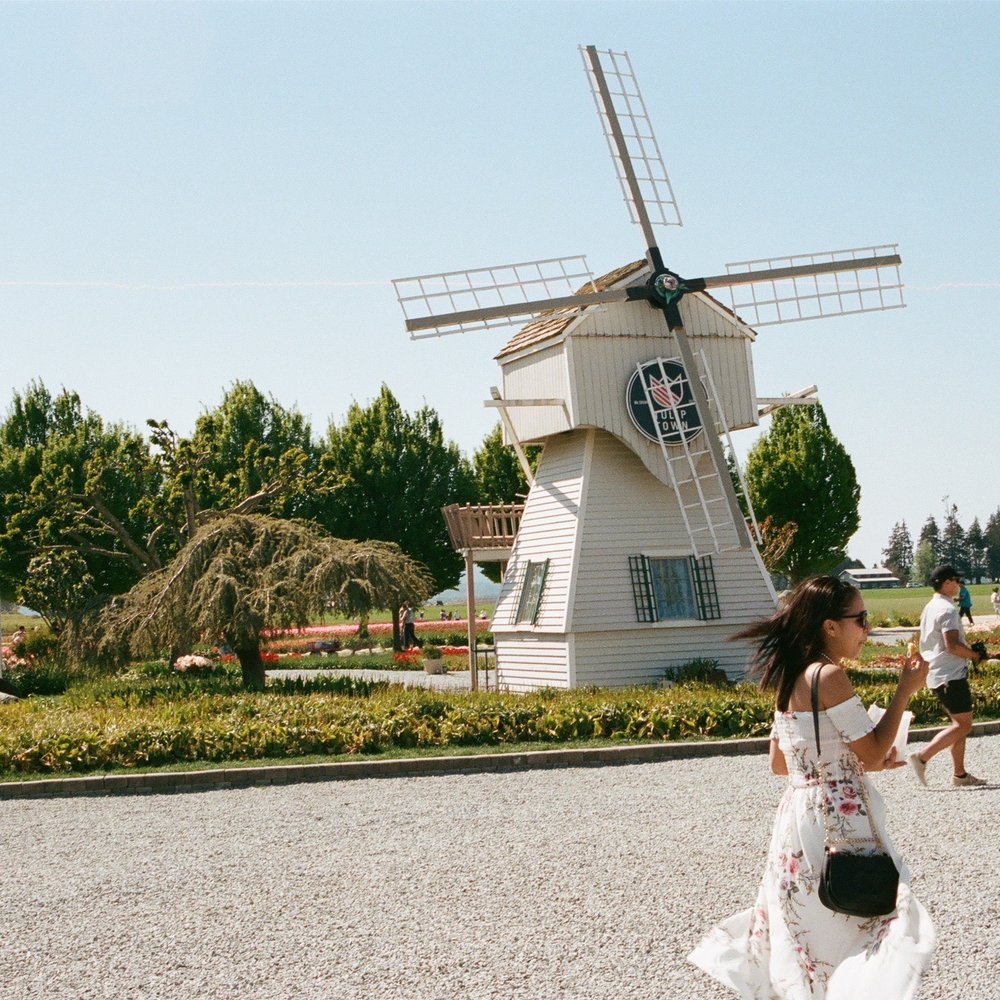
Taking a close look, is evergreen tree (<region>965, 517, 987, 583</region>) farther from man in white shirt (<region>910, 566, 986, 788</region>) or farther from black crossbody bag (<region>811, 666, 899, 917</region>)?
black crossbody bag (<region>811, 666, 899, 917</region>)

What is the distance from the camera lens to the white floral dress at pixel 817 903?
4.51 meters

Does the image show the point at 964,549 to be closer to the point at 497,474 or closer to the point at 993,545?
the point at 993,545

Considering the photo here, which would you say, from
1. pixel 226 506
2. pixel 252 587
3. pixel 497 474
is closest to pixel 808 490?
pixel 497 474

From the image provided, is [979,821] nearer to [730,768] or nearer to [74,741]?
[730,768]

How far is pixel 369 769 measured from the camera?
1300cm

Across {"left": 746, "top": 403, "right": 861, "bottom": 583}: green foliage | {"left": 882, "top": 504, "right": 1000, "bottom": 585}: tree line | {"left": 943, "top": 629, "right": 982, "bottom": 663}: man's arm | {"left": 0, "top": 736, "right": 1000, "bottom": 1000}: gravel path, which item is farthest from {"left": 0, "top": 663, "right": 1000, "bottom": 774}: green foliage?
{"left": 882, "top": 504, "right": 1000, "bottom": 585}: tree line

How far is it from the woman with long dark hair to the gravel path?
33 cm

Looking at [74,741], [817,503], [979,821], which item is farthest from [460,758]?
[817,503]

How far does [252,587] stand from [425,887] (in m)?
13.8

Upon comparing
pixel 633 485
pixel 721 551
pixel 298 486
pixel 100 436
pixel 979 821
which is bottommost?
pixel 979 821

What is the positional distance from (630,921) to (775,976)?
206 cm

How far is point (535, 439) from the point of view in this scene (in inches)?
842

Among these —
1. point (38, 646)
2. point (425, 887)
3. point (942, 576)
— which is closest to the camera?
point (425, 887)

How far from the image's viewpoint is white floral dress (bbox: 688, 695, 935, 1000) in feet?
14.8
